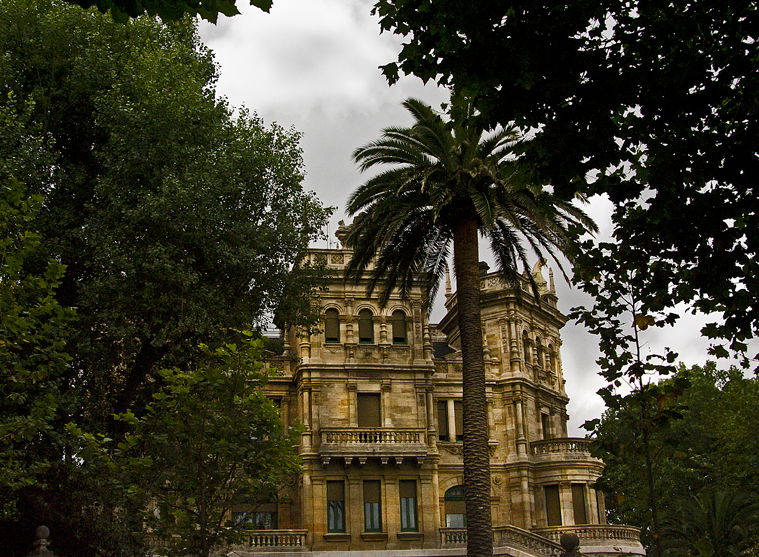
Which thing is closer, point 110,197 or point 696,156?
point 696,156

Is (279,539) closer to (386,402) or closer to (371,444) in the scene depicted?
(371,444)

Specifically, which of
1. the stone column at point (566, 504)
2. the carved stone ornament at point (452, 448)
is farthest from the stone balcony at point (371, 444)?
the stone column at point (566, 504)

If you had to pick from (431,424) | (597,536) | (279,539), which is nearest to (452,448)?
(431,424)

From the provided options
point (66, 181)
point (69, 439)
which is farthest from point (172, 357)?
point (66, 181)

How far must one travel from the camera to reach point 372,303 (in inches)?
1578

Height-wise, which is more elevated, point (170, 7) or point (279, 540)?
point (170, 7)

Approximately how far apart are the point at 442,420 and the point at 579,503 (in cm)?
684

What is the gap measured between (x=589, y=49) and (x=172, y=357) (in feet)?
58.6

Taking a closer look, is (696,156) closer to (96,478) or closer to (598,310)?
(598,310)

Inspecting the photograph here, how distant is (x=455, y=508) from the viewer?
3941cm

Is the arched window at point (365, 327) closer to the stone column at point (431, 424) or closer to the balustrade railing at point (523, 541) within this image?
the stone column at point (431, 424)

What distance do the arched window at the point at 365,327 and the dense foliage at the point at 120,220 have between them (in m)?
12.6

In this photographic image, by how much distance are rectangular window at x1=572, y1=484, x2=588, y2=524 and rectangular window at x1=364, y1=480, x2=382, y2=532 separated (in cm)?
864

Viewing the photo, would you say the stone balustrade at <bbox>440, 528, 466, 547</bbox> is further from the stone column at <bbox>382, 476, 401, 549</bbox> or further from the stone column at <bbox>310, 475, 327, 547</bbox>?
the stone column at <bbox>310, 475, 327, 547</bbox>
